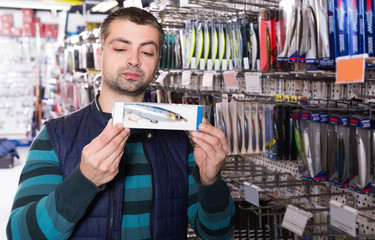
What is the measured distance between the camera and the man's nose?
161 cm

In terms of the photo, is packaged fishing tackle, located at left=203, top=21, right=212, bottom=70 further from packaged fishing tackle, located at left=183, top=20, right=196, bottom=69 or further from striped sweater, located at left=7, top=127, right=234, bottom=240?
striped sweater, located at left=7, top=127, right=234, bottom=240

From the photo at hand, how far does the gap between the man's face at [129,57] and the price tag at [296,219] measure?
3.10ft

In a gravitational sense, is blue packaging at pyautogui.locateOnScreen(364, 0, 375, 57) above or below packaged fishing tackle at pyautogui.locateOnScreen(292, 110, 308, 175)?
above

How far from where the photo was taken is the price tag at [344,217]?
1647mm

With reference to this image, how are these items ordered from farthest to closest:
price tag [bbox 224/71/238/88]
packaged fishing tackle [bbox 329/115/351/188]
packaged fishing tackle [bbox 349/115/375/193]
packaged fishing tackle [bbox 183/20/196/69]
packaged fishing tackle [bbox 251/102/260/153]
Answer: packaged fishing tackle [bbox 183/20/196/69], packaged fishing tackle [bbox 251/102/260/153], price tag [bbox 224/71/238/88], packaged fishing tackle [bbox 329/115/351/188], packaged fishing tackle [bbox 349/115/375/193]

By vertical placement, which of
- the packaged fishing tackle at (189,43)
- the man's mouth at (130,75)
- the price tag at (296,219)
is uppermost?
the packaged fishing tackle at (189,43)

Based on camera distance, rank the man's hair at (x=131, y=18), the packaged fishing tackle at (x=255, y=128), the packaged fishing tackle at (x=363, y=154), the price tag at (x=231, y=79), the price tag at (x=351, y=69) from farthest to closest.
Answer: the packaged fishing tackle at (x=255, y=128) → the price tag at (x=231, y=79) → the packaged fishing tackle at (x=363, y=154) → the man's hair at (x=131, y=18) → the price tag at (x=351, y=69)

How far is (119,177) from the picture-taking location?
5.07 feet

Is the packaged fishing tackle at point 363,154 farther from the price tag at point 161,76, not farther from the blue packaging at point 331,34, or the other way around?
the price tag at point 161,76

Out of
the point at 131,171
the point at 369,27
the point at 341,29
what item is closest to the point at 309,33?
the point at 341,29

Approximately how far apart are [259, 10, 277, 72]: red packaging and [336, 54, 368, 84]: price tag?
34.6 inches

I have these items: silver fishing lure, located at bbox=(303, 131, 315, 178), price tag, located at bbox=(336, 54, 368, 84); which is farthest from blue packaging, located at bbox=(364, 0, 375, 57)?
silver fishing lure, located at bbox=(303, 131, 315, 178)

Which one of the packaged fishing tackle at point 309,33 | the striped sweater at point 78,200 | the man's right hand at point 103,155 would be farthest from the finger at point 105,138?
the packaged fishing tackle at point 309,33

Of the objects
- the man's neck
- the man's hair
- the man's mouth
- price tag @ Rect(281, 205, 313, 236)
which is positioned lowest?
price tag @ Rect(281, 205, 313, 236)
